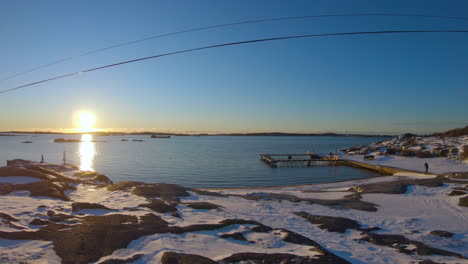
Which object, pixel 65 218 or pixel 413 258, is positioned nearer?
pixel 413 258

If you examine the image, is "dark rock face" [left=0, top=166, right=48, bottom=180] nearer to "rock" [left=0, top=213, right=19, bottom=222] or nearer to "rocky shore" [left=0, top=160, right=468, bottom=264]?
"rocky shore" [left=0, top=160, right=468, bottom=264]

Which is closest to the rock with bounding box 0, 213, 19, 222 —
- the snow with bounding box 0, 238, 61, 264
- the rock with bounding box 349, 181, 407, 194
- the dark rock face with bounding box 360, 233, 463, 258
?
the snow with bounding box 0, 238, 61, 264

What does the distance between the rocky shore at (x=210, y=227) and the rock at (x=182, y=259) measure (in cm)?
3

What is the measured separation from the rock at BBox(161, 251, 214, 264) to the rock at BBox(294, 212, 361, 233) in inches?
238

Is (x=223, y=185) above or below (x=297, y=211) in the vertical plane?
below

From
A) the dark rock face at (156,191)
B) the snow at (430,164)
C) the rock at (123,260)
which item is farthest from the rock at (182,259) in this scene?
the snow at (430,164)

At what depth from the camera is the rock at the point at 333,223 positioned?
11.0 meters

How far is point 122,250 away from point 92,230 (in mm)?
1681

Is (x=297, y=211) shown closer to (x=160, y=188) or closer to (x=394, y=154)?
(x=160, y=188)

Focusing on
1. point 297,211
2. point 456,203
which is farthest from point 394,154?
point 297,211

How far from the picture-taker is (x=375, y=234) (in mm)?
10289

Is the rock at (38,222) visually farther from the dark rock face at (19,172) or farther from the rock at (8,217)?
the dark rock face at (19,172)

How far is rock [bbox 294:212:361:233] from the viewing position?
1100cm

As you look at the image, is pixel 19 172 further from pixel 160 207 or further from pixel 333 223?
pixel 333 223
